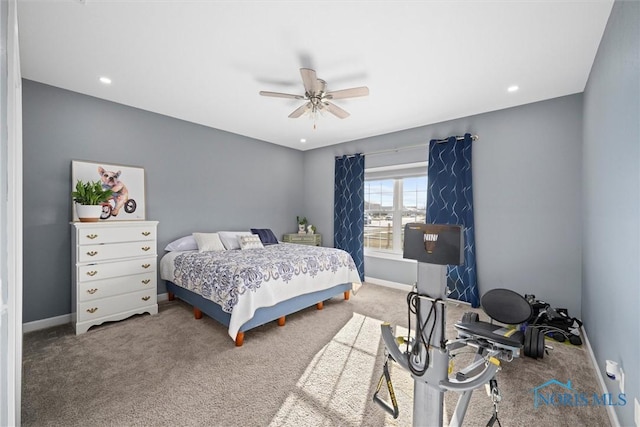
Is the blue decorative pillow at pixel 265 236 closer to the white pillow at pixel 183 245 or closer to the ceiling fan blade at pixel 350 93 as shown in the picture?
the white pillow at pixel 183 245

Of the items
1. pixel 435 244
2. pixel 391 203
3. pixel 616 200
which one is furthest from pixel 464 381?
pixel 391 203

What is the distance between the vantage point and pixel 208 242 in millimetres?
3812

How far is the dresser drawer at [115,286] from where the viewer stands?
2787mm

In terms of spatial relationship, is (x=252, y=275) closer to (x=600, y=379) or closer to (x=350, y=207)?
(x=350, y=207)

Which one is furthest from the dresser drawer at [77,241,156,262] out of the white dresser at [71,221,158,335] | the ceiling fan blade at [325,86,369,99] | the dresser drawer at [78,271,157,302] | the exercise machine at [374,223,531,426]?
the exercise machine at [374,223,531,426]

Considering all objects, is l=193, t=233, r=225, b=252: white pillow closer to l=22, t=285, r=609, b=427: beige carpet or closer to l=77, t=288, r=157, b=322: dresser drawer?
l=77, t=288, r=157, b=322: dresser drawer

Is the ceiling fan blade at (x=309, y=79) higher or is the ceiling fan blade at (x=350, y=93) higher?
the ceiling fan blade at (x=309, y=79)

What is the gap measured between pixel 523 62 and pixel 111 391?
4.16 metres

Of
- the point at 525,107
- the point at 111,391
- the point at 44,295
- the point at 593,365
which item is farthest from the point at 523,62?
the point at 44,295

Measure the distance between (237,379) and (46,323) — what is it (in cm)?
248

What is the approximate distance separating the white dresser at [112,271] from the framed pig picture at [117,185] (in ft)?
1.56

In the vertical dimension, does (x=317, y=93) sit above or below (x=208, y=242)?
A: above

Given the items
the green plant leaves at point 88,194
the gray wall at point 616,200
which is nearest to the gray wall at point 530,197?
the gray wall at point 616,200

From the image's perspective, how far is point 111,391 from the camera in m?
1.87
